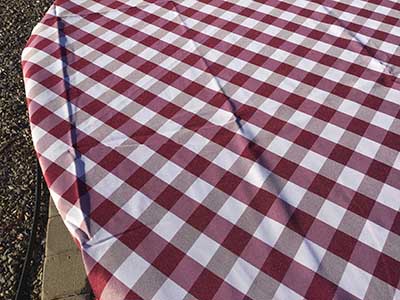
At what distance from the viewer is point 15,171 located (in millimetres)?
2479

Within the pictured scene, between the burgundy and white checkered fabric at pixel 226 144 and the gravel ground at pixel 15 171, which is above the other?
the burgundy and white checkered fabric at pixel 226 144

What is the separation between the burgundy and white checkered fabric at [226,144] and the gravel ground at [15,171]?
3.39 ft

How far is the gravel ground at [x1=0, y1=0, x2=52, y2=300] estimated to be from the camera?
2.08 metres

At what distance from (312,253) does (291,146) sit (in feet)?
1.09

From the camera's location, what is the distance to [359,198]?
106 cm

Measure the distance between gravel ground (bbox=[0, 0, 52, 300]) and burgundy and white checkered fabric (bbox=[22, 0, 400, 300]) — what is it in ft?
3.39

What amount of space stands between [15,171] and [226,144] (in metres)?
1.72

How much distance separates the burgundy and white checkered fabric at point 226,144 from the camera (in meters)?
0.96

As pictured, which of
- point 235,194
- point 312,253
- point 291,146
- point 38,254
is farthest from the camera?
point 38,254

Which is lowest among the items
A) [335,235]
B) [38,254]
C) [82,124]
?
A: [38,254]

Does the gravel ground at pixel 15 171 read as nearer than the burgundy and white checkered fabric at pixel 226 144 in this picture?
No

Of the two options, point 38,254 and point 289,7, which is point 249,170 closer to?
point 289,7

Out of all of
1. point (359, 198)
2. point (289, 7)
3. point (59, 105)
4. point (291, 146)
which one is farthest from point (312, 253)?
point (289, 7)

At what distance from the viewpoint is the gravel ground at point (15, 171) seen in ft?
6.82
